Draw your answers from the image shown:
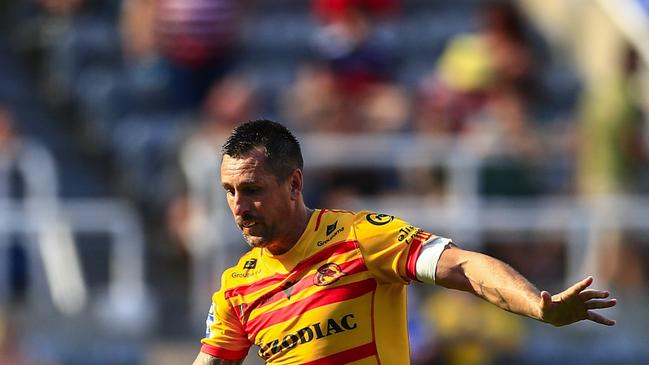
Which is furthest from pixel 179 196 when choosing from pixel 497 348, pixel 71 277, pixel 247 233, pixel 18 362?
pixel 247 233

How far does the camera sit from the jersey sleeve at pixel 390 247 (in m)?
5.99

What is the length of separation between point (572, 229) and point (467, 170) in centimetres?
89

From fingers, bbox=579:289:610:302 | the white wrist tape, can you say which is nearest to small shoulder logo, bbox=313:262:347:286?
the white wrist tape

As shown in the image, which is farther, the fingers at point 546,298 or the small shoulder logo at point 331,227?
the small shoulder logo at point 331,227

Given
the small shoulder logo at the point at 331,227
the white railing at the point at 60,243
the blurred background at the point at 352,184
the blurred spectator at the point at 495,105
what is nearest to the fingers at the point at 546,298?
the small shoulder logo at the point at 331,227

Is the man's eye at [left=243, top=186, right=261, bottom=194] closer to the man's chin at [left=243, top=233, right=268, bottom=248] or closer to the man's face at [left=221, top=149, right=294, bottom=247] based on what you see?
the man's face at [left=221, top=149, right=294, bottom=247]

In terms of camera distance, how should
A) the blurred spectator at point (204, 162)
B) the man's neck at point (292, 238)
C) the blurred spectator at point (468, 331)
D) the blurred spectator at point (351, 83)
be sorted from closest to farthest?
the man's neck at point (292, 238) < the blurred spectator at point (468, 331) < the blurred spectator at point (204, 162) < the blurred spectator at point (351, 83)

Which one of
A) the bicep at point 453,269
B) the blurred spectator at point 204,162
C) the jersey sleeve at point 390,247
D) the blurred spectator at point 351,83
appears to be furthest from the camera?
the blurred spectator at point 351,83

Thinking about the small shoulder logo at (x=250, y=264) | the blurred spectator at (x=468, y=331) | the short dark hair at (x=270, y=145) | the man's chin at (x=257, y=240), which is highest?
the short dark hair at (x=270, y=145)

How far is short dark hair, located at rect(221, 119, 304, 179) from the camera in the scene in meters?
6.12

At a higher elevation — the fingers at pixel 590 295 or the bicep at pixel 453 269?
the bicep at pixel 453 269

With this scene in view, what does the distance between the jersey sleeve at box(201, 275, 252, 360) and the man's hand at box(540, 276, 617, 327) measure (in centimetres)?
152

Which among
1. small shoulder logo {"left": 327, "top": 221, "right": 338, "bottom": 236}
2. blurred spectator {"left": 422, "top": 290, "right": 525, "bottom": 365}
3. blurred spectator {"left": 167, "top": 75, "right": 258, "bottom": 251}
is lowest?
blurred spectator {"left": 422, "top": 290, "right": 525, "bottom": 365}

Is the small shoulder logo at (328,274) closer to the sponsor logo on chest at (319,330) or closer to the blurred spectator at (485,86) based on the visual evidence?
the sponsor logo on chest at (319,330)
